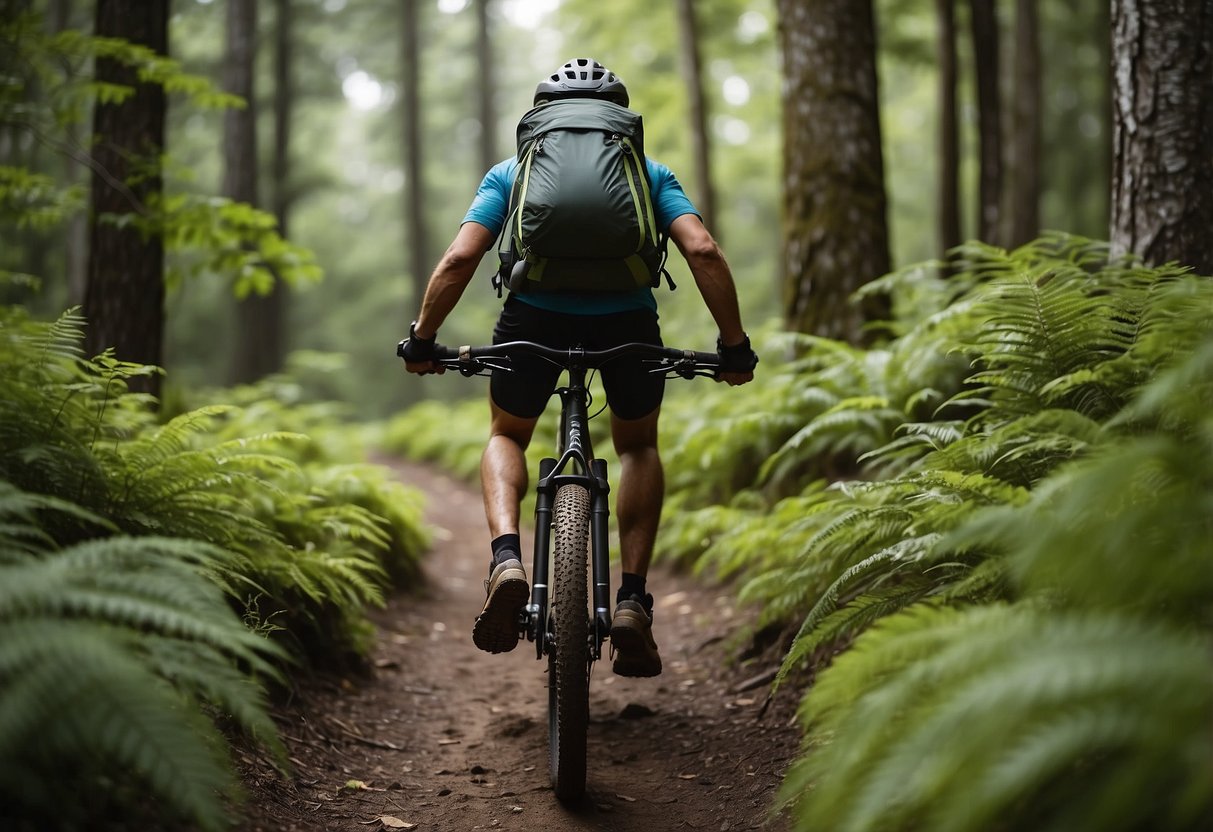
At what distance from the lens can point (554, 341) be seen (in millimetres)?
3711

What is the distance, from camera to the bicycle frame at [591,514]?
3344mm

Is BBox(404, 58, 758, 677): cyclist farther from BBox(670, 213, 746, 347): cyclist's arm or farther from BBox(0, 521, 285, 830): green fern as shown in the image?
BBox(0, 521, 285, 830): green fern

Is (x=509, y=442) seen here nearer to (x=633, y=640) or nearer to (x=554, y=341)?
(x=554, y=341)

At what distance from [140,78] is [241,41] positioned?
8.81m

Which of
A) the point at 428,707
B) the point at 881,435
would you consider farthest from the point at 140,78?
the point at 881,435

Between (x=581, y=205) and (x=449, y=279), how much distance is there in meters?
0.61

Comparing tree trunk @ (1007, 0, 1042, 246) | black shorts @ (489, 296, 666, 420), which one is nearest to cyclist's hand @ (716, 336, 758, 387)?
black shorts @ (489, 296, 666, 420)

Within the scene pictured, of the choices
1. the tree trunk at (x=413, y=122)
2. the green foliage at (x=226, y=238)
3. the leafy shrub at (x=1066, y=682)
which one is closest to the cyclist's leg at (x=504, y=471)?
the leafy shrub at (x=1066, y=682)

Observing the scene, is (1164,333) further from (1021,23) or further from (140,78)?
(1021,23)

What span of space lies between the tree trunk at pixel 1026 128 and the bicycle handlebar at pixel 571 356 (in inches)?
393

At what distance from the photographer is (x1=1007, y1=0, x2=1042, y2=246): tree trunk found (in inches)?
476

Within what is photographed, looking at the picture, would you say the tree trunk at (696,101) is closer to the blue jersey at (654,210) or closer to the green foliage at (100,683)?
the blue jersey at (654,210)

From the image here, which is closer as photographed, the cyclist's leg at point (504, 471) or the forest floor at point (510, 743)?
the forest floor at point (510, 743)

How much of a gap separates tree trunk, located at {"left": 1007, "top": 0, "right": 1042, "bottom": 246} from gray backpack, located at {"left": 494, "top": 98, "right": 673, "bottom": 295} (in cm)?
1003
